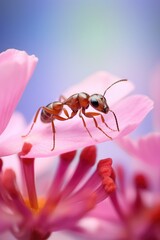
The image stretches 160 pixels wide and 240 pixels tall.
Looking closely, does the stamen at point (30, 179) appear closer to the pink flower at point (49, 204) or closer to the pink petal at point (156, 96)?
the pink flower at point (49, 204)

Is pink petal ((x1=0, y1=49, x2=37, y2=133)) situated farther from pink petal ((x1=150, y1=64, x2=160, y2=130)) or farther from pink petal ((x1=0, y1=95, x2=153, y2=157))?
pink petal ((x1=150, y1=64, x2=160, y2=130))

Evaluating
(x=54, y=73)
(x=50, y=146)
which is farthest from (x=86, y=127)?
(x=54, y=73)

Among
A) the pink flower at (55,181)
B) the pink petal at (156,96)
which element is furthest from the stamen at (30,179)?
the pink petal at (156,96)

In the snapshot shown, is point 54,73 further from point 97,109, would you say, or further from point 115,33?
point 97,109

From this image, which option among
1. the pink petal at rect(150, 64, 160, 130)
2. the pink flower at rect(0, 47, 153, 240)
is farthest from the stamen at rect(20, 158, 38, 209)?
the pink petal at rect(150, 64, 160, 130)

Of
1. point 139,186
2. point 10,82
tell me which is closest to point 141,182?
point 139,186

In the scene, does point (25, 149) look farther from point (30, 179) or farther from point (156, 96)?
point (156, 96)
